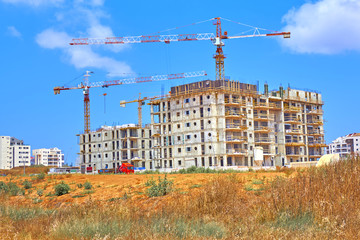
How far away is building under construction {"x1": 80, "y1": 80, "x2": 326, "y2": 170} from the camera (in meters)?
88.2

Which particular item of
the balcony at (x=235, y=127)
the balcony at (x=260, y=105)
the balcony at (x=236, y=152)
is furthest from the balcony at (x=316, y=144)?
the balcony at (x=236, y=152)

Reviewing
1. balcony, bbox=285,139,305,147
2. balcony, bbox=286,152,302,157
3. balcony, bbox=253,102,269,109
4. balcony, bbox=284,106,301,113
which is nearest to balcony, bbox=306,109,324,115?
balcony, bbox=284,106,301,113

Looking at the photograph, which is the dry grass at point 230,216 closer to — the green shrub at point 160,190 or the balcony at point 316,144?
the green shrub at point 160,190

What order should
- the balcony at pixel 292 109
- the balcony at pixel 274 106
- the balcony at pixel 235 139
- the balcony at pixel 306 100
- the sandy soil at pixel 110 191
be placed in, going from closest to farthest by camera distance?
1. the sandy soil at pixel 110 191
2. the balcony at pixel 235 139
3. the balcony at pixel 274 106
4. the balcony at pixel 292 109
5. the balcony at pixel 306 100

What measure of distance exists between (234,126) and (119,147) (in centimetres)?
3921

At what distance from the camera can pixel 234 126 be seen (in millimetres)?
89812

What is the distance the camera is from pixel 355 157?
2039 centimetres

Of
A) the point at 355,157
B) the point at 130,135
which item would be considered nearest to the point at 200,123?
the point at 130,135

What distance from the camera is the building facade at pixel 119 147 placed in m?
118

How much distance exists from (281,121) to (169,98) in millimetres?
25660

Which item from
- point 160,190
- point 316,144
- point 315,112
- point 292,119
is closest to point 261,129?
point 292,119

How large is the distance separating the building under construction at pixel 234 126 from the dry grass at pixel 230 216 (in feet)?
222

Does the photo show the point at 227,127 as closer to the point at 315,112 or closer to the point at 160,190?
the point at 315,112

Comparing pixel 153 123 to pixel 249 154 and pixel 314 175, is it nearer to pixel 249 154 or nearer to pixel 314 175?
pixel 249 154
